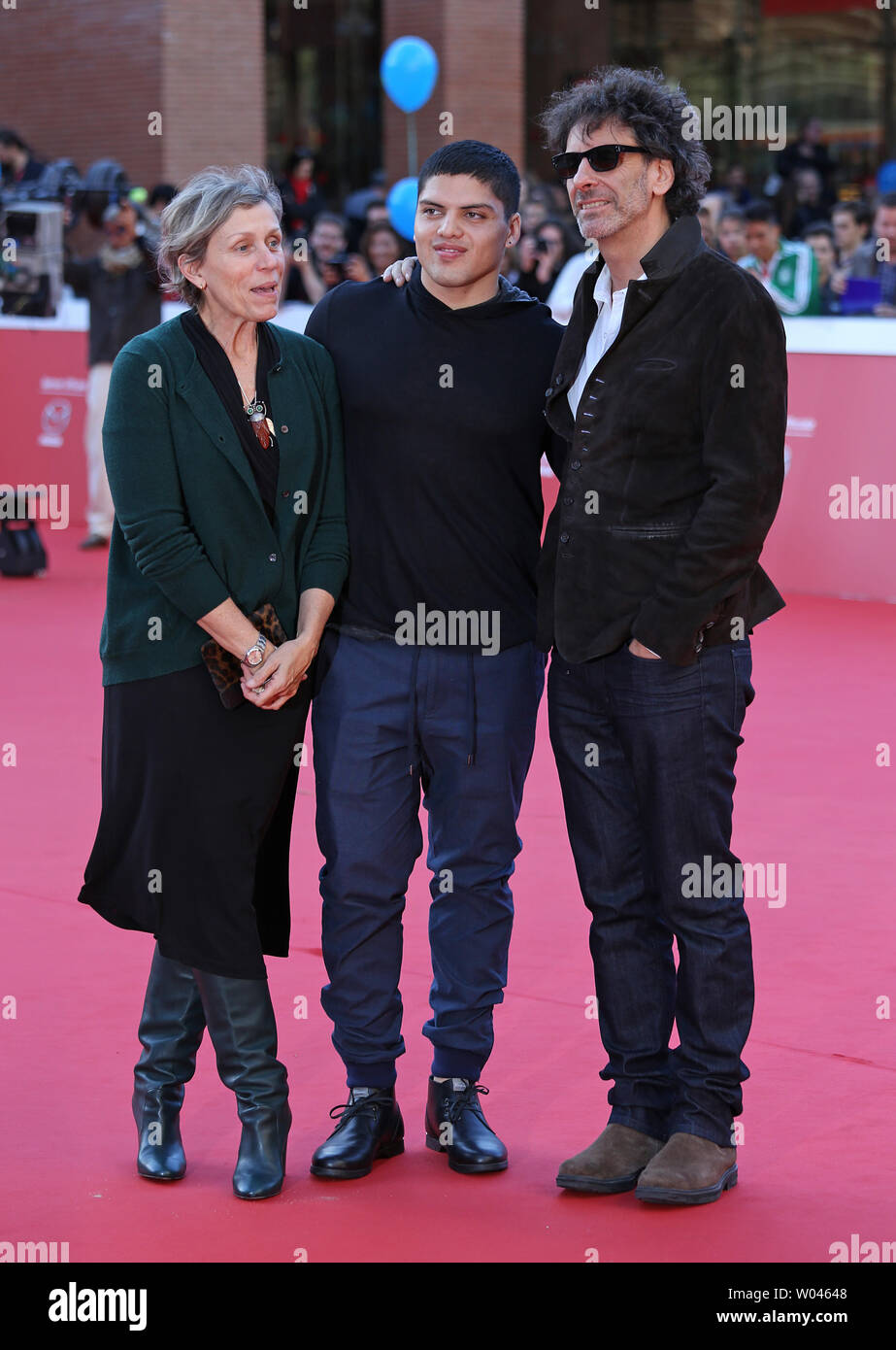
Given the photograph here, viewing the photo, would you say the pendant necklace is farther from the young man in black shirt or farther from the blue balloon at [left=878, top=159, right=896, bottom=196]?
the blue balloon at [left=878, top=159, right=896, bottom=196]

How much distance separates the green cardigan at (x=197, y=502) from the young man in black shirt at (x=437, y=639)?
11 cm

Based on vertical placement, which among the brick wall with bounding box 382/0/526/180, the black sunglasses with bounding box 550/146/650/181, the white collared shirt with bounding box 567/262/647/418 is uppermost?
the brick wall with bounding box 382/0/526/180

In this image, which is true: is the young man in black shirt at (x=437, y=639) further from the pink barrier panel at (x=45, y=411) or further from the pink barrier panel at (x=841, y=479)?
the pink barrier panel at (x=45, y=411)

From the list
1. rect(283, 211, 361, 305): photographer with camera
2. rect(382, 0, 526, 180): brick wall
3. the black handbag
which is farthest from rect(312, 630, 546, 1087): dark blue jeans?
rect(382, 0, 526, 180): brick wall

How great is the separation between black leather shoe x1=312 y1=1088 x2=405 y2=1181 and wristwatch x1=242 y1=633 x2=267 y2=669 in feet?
3.03

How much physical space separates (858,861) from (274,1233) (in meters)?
2.94

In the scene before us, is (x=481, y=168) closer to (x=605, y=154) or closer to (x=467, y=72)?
(x=605, y=154)

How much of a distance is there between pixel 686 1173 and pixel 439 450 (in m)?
1.44

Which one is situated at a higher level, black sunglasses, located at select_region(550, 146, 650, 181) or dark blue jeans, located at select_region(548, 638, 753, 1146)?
black sunglasses, located at select_region(550, 146, 650, 181)

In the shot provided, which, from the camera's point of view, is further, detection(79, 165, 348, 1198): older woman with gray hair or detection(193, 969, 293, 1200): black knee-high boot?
detection(193, 969, 293, 1200): black knee-high boot

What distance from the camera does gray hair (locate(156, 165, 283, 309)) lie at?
3350 millimetres

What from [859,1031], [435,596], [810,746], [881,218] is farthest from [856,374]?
[435,596]

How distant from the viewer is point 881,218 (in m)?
10.6

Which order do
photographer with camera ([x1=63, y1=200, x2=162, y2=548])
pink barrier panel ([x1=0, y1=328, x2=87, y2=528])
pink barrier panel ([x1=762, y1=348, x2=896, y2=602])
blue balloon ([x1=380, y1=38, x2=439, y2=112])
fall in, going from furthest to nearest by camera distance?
blue balloon ([x1=380, y1=38, x2=439, y2=112]), pink barrier panel ([x1=0, y1=328, x2=87, y2=528]), photographer with camera ([x1=63, y1=200, x2=162, y2=548]), pink barrier panel ([x1=762, y1=348, x2=896, y2=602])
